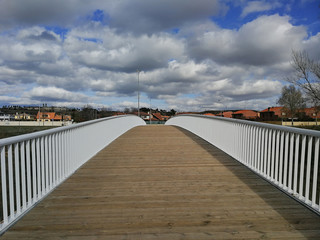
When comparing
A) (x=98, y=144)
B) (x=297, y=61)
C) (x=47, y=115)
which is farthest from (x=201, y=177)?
(x=47, y=115)

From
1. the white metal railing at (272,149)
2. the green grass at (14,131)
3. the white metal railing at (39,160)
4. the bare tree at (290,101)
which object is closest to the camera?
the white metal railing at (39,160)

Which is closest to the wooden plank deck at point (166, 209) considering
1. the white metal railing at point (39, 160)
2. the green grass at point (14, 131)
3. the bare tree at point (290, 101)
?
the white metal railing at point (39, 160)

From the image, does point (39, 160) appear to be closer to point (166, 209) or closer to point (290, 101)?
point (166, 209)

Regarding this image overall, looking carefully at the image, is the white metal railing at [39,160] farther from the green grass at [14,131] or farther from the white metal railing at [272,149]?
the green grass at [14,131]

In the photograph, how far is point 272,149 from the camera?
173 inches

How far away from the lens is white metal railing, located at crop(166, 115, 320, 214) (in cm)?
333

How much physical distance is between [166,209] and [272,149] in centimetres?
235

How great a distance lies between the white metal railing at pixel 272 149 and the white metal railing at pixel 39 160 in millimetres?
3560

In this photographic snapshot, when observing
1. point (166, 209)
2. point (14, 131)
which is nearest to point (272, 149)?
point (166, 209)

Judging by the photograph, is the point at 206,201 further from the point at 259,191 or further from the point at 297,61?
the point at 297,61

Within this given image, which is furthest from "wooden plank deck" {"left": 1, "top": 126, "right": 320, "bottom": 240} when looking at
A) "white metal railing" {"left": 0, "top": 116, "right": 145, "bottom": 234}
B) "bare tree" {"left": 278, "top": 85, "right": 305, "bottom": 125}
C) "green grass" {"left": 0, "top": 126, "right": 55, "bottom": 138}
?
"bare tree" {"left": 278, "top": 85, "right": 305, "bottom": 125}

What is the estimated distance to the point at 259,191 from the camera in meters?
3.90

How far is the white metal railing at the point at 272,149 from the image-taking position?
333 centimetres

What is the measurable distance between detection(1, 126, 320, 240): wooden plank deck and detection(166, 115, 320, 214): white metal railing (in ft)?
0.73
